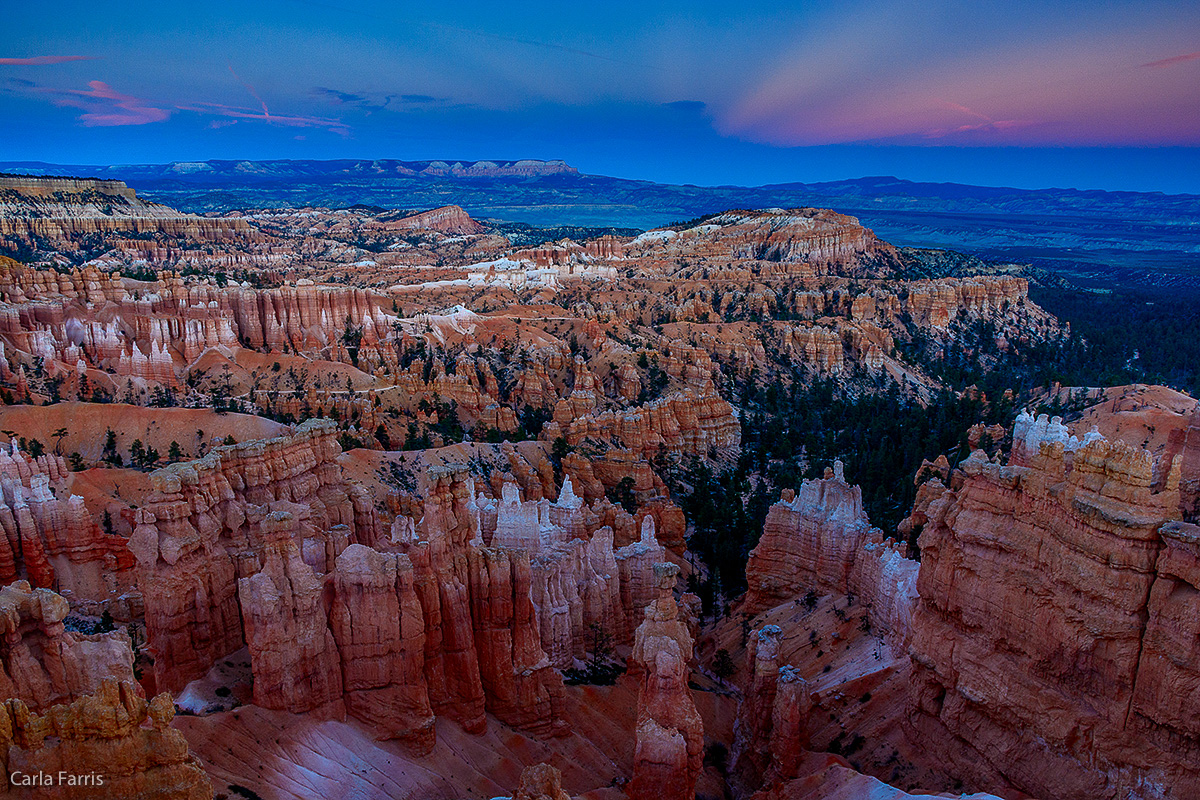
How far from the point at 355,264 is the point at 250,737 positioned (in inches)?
4702

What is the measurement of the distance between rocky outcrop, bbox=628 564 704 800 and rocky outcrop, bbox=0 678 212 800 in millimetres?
8906

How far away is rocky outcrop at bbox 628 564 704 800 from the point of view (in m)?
16.2

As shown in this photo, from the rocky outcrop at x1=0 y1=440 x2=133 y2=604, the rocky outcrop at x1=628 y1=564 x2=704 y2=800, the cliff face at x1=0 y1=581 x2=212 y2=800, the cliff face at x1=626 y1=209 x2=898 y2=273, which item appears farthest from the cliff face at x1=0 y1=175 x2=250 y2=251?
the rocky outcrop at x1=628 y1=564 x2=704 y2=800

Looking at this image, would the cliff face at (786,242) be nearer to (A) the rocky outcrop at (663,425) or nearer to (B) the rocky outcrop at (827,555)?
(A) the rocky outcrop at (663,425)

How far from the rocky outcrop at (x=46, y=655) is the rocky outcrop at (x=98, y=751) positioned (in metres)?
2.28

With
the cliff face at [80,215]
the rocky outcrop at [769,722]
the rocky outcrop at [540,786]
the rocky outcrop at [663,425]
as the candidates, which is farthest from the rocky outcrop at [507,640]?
the cliff face at [80,215]

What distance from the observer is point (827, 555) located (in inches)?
1054

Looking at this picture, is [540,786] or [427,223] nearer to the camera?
[540,786]

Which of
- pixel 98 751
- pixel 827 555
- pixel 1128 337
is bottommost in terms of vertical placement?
pixel 1128 337

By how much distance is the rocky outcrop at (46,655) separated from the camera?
1220 centimetres

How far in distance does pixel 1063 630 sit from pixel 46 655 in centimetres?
1710

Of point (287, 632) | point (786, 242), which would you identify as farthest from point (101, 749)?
point (786, 242)

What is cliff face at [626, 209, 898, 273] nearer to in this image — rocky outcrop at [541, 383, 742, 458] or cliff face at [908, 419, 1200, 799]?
rocky outcrop at [541, 383, 742, 458]

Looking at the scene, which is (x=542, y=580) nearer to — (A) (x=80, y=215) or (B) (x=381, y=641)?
(B) (x=381, y=641)
